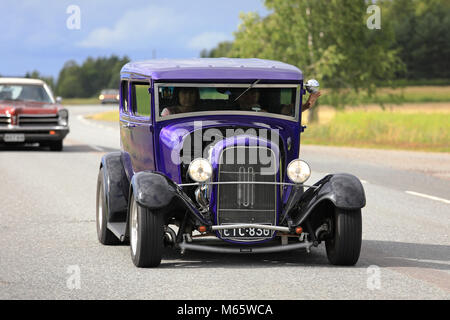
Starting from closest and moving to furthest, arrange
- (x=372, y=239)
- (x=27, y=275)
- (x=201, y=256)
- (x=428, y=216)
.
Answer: (x=27, y=275) → (x=201, y=256) → (x=372, y=239) → (x=428, y=216)

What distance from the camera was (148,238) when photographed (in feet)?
24.5

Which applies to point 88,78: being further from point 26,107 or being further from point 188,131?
point 188,131

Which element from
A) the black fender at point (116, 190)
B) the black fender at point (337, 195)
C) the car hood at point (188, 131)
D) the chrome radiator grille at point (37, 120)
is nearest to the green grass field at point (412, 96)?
the chrome radiator grille at point (37, 120)

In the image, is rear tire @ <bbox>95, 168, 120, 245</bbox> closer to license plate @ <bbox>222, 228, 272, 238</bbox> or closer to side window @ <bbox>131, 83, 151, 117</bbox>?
side window @ <bbox>131, 83, 151, 117</bbox>

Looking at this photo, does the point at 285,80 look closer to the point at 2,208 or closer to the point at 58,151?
the point at 2,208

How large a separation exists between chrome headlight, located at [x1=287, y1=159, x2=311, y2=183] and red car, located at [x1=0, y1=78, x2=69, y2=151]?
1631 centimetres

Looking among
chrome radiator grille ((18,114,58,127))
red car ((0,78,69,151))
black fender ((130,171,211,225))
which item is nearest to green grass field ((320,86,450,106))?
red car ((0,78,69,151))

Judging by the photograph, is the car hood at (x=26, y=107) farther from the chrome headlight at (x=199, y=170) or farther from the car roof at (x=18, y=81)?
the chrome headlight at (x=199, y=170)

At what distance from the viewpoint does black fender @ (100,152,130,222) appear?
900 centimetres

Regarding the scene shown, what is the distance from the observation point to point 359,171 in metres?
18.5

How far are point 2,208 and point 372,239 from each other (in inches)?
203

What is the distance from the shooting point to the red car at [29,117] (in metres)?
23.2

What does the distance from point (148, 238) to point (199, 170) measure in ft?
2.37
